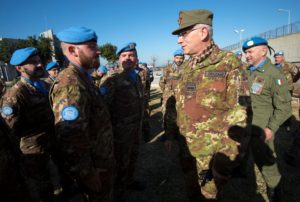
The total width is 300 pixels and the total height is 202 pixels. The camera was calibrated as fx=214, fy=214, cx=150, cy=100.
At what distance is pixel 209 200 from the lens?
2447mm

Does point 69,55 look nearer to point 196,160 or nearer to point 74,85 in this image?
point 74,85

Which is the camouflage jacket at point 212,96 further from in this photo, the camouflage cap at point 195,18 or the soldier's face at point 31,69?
the soldier's face at point 31,69

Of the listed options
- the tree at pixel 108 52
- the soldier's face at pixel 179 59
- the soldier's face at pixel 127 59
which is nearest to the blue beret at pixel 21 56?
the soldier's face at pixel 127 59

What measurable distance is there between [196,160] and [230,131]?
552 mm

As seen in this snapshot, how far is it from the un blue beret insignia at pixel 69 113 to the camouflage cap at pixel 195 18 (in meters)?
1.37

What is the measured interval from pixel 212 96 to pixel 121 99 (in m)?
1.66

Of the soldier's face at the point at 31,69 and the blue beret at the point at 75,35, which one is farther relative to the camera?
the soldier's face at the point at 31,69

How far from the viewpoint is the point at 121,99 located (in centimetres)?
348

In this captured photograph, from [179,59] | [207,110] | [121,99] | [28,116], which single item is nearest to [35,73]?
[28,116]

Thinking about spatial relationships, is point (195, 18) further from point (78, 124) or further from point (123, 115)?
point (123, 115)

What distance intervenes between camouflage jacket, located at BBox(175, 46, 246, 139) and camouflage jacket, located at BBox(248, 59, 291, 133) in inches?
54.1

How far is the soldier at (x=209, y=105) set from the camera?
7.20 feet

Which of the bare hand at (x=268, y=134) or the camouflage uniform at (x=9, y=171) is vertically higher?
the camouflage uniform at (x=9, y=171)

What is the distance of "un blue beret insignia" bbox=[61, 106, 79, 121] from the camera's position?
181 cm
